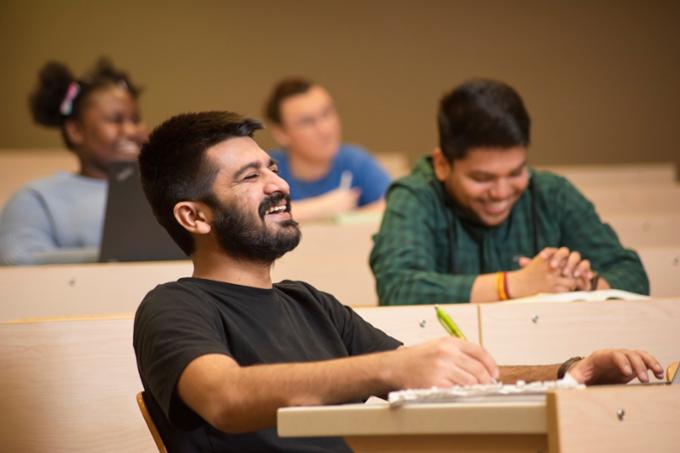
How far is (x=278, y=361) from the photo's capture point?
163 centimetres

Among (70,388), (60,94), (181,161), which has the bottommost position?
(70,388)

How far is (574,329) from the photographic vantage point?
2.20m

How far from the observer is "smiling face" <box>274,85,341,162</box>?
4398 millimetres

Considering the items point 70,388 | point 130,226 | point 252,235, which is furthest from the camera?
point 130,226

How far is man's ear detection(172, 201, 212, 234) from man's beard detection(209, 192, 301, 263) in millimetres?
20

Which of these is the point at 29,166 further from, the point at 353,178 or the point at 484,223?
the point at 484,223

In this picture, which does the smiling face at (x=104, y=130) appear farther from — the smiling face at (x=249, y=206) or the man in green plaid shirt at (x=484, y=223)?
the smiling face at (x=249, y=206)

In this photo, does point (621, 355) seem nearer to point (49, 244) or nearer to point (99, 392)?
point (99, 392)

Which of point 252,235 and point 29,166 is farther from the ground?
point 252,235

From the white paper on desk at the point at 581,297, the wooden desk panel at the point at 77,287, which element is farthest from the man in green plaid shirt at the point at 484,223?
the wooden desk panel at the point at 77,287

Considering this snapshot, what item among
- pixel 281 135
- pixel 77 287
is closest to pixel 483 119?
pixel 77 287

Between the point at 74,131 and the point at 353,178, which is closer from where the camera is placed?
the point at 74,131

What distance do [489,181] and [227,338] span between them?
3.75 feet

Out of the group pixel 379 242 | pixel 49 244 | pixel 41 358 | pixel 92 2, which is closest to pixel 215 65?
pixel 92 2
